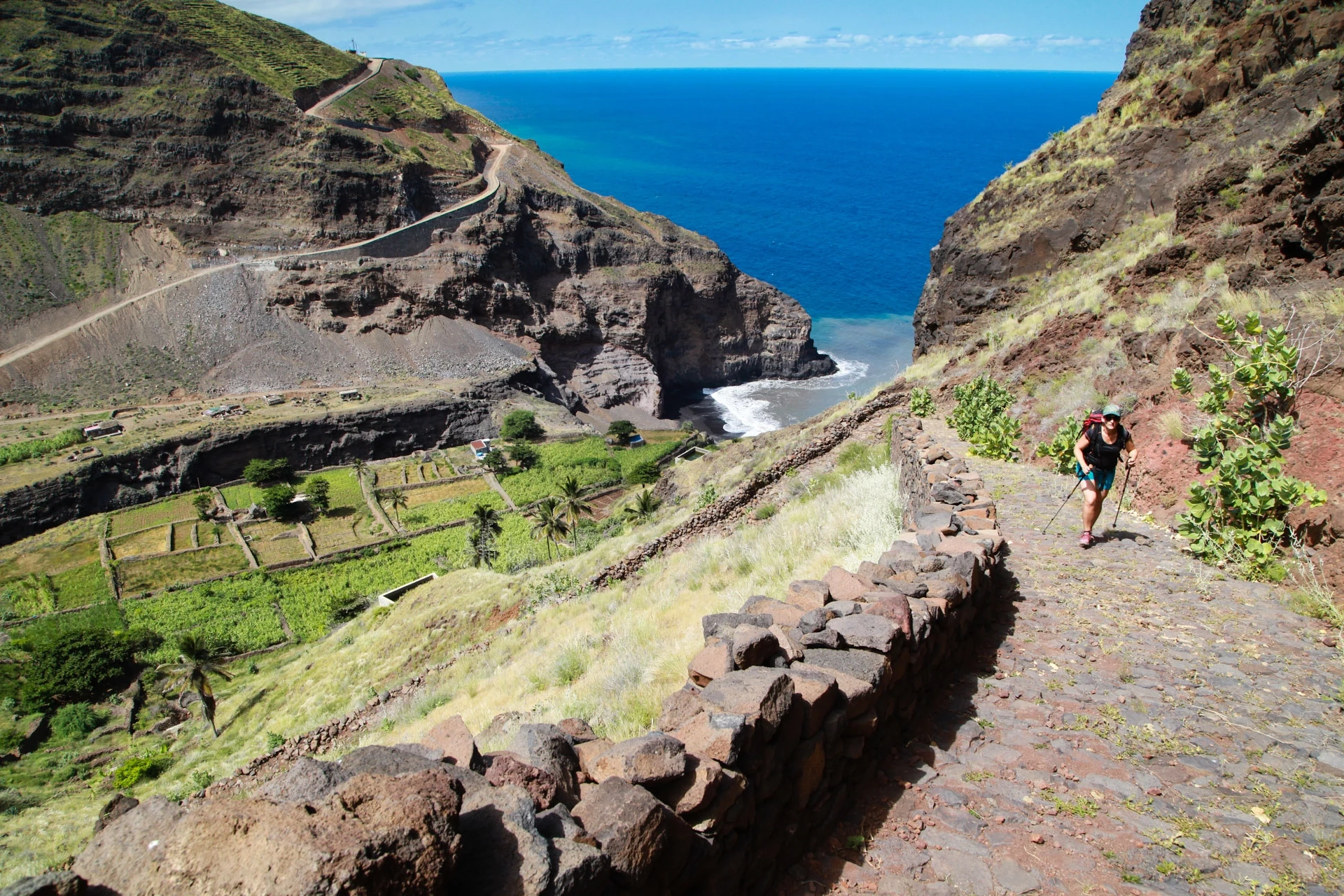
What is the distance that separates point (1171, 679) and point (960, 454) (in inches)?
321

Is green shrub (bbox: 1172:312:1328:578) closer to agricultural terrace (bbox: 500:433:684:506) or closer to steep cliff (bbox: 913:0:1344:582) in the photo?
steep cliff (bbox: 913:0:1344:582)

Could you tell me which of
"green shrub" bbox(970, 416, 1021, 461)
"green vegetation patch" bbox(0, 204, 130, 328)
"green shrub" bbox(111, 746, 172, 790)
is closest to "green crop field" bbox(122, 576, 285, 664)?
"green shrub" bbox(111, 746, 172, 790)

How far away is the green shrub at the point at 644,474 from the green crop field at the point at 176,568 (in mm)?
26132

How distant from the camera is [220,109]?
76.0 metres

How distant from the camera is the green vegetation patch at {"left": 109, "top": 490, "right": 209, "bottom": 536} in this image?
4994 cm

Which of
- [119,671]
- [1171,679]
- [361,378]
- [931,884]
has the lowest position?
[119,671]

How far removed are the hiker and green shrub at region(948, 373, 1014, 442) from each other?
5412mm

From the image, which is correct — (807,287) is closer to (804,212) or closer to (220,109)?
(804,212)

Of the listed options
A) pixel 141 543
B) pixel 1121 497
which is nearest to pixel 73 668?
pixel 141 543

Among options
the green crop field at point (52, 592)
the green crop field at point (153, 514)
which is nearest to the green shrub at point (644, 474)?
the green crop field at point (153, 514)

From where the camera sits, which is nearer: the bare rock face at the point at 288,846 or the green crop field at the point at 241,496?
the bare rock face at the point at 288,846

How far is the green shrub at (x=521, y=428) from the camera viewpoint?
215 ft

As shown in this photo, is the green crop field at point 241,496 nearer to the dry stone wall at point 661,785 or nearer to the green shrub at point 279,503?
the green shrub at point 279,503

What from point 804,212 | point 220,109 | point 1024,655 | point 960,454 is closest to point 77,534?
point 220,109
